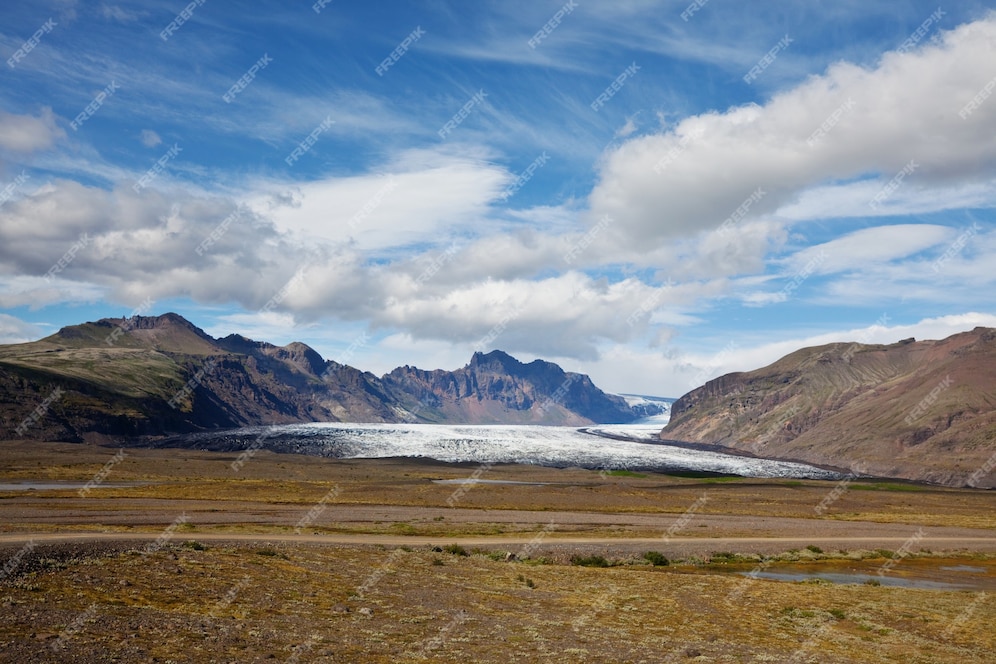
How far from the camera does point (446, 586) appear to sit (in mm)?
31875

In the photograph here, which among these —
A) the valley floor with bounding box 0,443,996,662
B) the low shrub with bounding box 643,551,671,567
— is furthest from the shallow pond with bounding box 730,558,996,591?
the low shrub with bounding box 643,551,671,567

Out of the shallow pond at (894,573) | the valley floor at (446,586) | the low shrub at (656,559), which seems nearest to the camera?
the valley floor at (446,586)

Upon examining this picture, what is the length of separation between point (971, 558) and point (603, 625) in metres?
51.8

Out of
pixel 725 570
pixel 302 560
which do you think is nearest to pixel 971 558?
pixel 725 570

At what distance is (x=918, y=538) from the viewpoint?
72.2 meters

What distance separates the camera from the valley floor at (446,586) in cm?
2084

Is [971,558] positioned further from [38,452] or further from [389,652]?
[38,452]

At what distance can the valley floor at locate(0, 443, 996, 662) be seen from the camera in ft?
68.4

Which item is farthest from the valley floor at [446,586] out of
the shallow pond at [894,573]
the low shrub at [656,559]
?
the low shrub at [656,559]

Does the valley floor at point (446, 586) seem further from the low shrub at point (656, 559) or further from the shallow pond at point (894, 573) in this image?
the low shrub at point (656, 559)

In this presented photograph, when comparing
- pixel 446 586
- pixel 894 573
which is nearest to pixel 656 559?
pixel 894 573

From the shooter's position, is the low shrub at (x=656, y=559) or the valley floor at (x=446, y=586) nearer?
the valley floor at (x=446, y=586)

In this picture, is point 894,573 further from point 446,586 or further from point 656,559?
point 446,586

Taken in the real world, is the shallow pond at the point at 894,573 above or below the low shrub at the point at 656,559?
below
